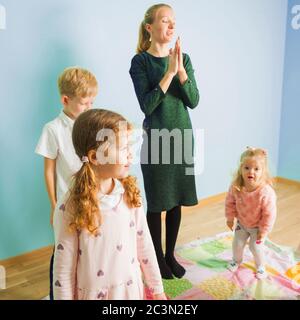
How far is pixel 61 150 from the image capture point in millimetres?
1554

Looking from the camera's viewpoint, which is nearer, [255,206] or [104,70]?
[255,206]

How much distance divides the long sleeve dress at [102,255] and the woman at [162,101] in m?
0.61

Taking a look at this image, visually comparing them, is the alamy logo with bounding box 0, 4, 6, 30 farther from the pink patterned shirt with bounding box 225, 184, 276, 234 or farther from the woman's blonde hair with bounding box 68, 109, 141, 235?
the pink patterned shirt with bounding box 225, 184, 276, 234

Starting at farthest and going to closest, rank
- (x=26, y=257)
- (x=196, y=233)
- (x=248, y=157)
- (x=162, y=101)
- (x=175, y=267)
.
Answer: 1. (x=196, y=233)
2. (x=26, y=257)
3. (x=175, y=267)
4. (x=248, y=157)
5. (x=162, y=101)

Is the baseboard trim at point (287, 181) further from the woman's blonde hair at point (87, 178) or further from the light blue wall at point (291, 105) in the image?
the woman's blonde hair at point (87, 178)

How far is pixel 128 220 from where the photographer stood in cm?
110

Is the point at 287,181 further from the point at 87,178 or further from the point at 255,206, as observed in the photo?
the point at 87,178

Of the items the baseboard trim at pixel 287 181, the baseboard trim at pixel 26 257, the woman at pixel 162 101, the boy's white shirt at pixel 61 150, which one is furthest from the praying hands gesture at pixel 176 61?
the baseboard trim at pixel 287 181

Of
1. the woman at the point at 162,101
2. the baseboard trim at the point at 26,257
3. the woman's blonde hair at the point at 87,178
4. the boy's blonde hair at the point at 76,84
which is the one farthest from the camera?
the baseboard trim at the point at 26,257

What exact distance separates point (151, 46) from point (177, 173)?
22.7 inches

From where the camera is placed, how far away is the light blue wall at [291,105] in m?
3.17

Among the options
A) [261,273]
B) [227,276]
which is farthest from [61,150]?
[261,273]

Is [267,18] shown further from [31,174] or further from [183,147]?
[31,174]

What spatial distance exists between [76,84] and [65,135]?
8.2 inches
